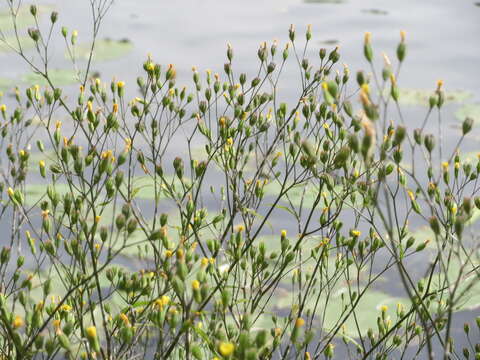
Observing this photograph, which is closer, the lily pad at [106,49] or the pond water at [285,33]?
the pond water at [285,33]

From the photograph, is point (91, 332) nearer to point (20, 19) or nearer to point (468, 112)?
point (468, 112)

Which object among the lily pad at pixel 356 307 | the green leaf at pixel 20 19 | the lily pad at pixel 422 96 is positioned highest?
the green leaf at pixel 20 19

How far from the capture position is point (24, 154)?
1368 mm

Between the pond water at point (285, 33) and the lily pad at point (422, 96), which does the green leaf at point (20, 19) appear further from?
the lily pad at point (422, 96)

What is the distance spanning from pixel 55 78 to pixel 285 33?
4.41ft

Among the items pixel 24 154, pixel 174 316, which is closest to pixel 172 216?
pixel 24 154

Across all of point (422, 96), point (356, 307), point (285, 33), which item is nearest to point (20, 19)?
point (285, 33)

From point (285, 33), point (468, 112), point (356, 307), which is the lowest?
point (356, 307)

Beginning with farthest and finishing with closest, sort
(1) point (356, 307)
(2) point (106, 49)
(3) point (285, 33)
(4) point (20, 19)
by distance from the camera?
(4) point (20, 19), (3) point (285, 33), (2) point (106, 49), (1) point (356, 307)

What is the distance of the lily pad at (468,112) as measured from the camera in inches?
137

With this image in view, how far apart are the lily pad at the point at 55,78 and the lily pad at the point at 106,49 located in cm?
26

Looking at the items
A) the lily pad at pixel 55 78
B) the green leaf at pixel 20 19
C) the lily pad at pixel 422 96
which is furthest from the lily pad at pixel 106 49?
the lily pad at pixel 422 96

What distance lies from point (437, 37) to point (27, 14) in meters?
2.51

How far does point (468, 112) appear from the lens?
11.6ft
